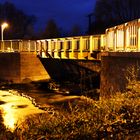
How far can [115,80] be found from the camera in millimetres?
19344

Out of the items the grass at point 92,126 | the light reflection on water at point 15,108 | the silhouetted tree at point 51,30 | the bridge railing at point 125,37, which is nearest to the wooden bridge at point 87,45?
the bridge railing at point 125,37

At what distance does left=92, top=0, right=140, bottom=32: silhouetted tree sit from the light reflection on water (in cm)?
3377

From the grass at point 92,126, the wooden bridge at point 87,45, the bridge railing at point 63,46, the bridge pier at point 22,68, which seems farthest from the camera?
the bridge pier at point 22,68

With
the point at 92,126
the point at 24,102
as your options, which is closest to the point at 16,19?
the point at 24,102

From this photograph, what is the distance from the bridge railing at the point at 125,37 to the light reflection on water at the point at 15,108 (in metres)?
5.64

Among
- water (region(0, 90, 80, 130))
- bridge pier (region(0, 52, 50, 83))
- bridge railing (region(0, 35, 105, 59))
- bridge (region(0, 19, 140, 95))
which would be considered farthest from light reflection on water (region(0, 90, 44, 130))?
bridge pier (region(0, 52, 50, 83))

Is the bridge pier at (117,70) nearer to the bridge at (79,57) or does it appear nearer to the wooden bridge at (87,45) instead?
the bridge at (79,57)

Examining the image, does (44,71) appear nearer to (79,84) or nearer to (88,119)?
(79,84)

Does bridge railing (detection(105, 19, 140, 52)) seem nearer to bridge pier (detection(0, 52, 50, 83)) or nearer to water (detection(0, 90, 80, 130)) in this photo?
water (detection(0, 90, 80, 130))

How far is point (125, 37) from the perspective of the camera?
19.8 meters

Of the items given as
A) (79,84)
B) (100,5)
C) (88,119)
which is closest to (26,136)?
(88,119)

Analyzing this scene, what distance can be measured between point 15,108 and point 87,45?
23.8 feet

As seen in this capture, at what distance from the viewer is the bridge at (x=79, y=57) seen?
1898 centimetres

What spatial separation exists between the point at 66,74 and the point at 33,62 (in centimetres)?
343
